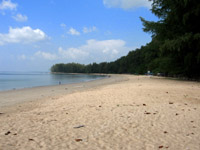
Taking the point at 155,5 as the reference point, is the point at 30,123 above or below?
below

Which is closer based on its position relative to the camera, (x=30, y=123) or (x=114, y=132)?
(x=114, y=132)

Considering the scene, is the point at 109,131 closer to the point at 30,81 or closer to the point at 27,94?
the point at 27,94

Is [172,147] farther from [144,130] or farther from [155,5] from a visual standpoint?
[155,5]

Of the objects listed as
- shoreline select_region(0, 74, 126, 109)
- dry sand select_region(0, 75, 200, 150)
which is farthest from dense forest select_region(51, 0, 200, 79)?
dry sand select_region(0, 75, 200, 150)

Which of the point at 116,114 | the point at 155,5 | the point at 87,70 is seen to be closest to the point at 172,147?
the point at 116,114

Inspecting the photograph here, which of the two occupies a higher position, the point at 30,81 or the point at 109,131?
the point at 109,131

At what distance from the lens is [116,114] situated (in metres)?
5.51

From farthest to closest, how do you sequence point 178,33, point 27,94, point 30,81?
point 30,81
point 178,33
point 27,94

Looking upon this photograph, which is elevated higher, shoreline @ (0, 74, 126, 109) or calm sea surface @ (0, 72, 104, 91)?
shoreline @ (0, 74, 126, 109)

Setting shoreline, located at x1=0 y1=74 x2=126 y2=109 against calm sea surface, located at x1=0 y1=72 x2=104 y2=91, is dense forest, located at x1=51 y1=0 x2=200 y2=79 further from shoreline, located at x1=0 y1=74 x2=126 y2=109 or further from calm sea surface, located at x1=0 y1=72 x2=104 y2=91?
calm sea surface, located at x1=0 y1=72 x2=104 y2=91

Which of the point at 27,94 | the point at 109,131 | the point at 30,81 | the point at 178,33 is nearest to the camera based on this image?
the point at 109,131

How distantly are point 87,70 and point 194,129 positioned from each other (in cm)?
15569

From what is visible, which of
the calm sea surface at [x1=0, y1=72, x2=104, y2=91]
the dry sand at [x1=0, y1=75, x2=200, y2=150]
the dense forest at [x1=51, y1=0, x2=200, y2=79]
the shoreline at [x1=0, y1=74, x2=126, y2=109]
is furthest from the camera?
the calm sea surface at [x1=0, y1=72, x2=104, y2=91]

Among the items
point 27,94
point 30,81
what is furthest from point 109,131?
point 30,81
